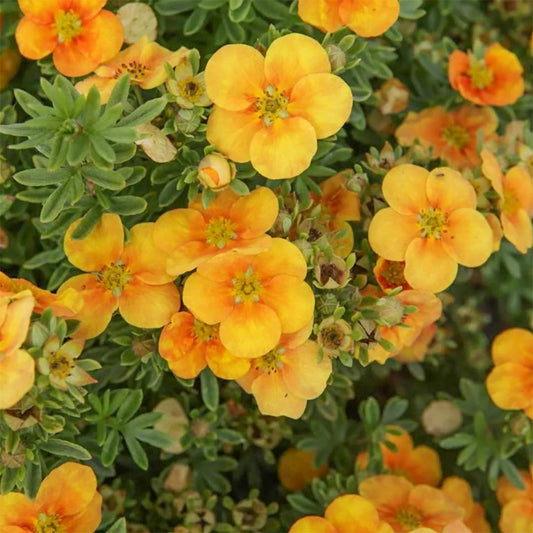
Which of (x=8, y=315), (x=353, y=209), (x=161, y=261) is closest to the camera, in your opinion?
(x=8, y=315)

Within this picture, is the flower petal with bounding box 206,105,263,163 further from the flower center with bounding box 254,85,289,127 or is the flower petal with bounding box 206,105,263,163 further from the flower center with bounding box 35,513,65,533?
the flower center with bounding box 35,513,65,533

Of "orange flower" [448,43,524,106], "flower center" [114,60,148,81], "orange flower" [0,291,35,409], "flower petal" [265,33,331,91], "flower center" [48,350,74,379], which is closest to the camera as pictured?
"orange flower" [0,291,35,409]

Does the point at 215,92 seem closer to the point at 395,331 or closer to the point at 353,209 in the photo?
the point at 353,209

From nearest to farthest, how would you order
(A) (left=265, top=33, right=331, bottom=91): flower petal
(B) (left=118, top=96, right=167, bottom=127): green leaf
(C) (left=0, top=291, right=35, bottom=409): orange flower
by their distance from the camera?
(C) (left=0, top=291, right=35, bottom=409): orange flower, (B) (left=118, top=96, right=167, bottom=127): green leaf, (A) (left=265, top=33, right=331, bottom=91): flower petal

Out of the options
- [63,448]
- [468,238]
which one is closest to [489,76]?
[468,238]

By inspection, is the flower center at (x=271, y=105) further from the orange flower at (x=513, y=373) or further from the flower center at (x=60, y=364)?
the orange flower at (x=513, y=373)

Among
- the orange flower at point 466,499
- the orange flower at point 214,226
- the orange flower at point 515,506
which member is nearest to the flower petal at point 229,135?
the orange flower at point 214,226

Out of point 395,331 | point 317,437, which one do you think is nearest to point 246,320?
point 395,331

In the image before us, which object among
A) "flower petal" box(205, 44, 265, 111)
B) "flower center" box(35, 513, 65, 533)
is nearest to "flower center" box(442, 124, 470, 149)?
"flower petal" box(205, 44, 265, 111)
